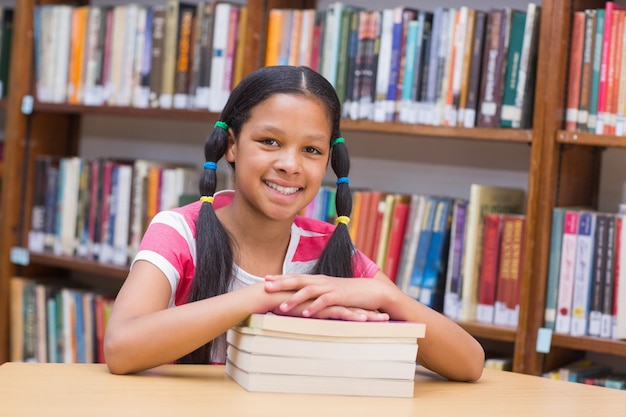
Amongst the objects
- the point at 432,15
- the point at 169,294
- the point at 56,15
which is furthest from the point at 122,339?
the point at 56,15

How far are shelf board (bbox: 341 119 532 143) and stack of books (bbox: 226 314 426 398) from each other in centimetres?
111

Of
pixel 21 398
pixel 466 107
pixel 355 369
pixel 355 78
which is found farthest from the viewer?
pixel 355 78

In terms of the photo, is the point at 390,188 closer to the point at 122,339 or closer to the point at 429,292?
the point at 429,292

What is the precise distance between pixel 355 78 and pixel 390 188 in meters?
0.45

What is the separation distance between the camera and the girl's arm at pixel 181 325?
1285 mm

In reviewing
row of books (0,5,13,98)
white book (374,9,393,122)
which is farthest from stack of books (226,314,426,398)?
row of books (0,5,13,98)

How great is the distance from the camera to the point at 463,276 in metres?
2.34

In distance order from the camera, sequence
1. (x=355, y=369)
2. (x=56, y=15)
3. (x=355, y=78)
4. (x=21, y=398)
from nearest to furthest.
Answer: (x=21, y=398) → (x=355, y=369) → (x=355, y=78) → (x=56, y=15)

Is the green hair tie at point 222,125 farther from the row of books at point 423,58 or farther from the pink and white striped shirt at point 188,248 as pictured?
the row of books at point 423,58

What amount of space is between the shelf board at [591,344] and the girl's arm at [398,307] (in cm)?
78

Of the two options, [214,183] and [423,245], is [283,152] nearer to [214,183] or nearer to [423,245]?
[214,183]

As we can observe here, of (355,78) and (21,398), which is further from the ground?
(355,78)

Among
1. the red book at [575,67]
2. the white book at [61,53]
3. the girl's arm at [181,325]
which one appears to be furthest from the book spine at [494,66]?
the white book at [61,53]

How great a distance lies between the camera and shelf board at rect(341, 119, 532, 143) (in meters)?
2.25
